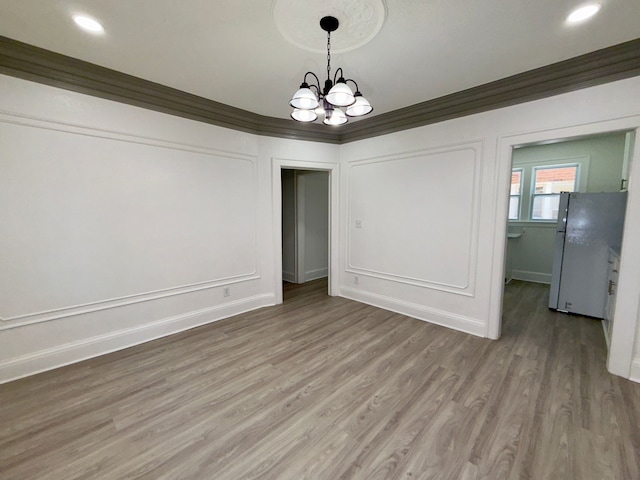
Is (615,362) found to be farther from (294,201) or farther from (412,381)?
(294,201)

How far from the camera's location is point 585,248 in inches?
143

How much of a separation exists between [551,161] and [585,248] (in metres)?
2.29

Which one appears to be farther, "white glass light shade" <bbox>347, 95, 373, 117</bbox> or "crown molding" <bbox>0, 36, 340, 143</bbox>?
"crown molding" <bbox>0, 36, 340, 143</bbox>

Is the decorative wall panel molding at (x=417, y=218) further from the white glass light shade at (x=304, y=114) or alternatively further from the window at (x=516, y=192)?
the window at (x=516, y=192)

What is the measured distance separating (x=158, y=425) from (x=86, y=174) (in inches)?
89.6

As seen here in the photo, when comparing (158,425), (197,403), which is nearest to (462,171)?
(197,403)

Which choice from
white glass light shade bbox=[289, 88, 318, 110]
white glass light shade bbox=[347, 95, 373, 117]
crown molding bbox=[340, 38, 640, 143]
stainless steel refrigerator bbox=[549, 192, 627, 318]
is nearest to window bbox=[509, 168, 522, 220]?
stainless steel refrigerator bbox=[549, 192, 627, 318]

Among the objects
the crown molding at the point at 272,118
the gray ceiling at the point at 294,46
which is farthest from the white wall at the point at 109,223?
the gray ceiling at the point at 294,46

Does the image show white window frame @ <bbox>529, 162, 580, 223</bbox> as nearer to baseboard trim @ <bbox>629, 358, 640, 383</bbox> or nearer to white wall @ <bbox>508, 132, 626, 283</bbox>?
white wall @ <bbox>508, 132, 626, 283</bbox>

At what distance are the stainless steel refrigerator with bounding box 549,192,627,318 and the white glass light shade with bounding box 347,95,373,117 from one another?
11.5 feet

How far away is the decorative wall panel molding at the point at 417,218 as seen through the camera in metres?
3.17

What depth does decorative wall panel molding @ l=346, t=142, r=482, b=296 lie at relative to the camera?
3.17 meters

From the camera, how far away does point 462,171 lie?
317 cm

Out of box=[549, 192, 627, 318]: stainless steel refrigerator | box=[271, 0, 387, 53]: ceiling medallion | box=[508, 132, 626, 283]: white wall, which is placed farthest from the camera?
box=[508, 132, 626, 283]: white wall
